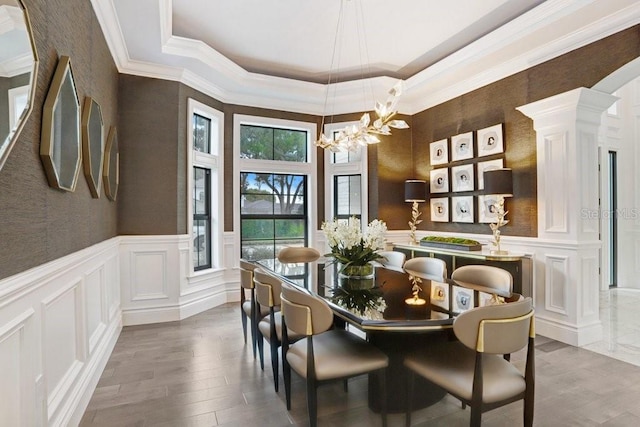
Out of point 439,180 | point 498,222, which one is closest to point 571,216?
point 498,222

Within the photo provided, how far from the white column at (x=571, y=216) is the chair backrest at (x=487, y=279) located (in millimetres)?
1411

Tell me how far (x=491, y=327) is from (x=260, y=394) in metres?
1.71

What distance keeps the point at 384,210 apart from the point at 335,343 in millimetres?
3649

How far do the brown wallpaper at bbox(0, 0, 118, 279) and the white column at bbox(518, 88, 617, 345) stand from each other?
4.30 m

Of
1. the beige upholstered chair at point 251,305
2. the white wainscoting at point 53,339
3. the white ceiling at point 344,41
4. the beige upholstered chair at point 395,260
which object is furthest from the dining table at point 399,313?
the white ceiling at point 344,41

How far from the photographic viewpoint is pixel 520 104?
159 inches

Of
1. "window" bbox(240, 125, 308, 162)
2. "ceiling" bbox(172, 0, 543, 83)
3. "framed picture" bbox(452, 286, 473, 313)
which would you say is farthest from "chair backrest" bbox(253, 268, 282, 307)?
"window" bbox(240, 125, 308, 162)

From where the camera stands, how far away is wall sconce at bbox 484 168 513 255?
3924 millimetres

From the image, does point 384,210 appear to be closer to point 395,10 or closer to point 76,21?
point 395,10

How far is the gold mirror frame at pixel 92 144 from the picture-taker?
2.46 m

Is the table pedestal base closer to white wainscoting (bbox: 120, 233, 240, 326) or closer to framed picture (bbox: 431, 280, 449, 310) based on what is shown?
framed picture (bbox: 431, 280, 449, 310)

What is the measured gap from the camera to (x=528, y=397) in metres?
1.78

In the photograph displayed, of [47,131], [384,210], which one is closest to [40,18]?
[47,131]

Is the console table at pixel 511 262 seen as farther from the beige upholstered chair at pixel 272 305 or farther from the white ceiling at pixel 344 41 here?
the beige upholstered chair at pixel 272 305
